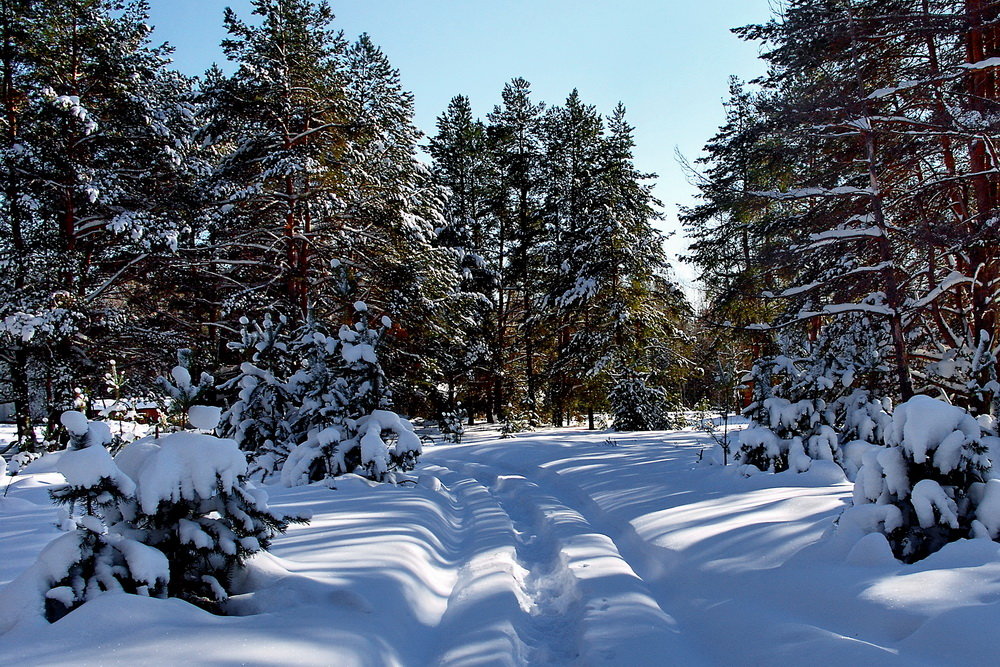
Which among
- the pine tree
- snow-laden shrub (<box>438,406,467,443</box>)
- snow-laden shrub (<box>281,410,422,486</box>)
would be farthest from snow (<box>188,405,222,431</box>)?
snow-laden shrub (<box>438,406,467,443</box>)

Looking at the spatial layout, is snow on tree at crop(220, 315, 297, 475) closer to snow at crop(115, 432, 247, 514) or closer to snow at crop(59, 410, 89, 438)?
snow at crop(115, 432, 247, 514)

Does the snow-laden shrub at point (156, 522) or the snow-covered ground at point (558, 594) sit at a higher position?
the snow-laden shrub at point (156, 522)

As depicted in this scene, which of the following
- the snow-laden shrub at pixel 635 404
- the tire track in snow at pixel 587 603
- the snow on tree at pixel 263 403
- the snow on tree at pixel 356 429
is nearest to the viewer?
the tire track in snow at pixel 587 603

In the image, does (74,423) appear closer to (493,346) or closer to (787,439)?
(787,439)

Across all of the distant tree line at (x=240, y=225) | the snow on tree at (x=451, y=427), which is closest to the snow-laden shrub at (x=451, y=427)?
the snow on tree at (x=451, y=427)

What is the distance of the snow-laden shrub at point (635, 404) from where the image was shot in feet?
66.6

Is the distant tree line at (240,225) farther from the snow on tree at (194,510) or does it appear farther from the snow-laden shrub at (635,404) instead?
the snow on tree at (194,510)

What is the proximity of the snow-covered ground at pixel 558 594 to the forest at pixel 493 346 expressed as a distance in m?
0.04

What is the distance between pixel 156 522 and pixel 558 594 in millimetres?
3170

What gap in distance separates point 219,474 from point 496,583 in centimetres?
256

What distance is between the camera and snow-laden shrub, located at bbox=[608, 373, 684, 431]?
20312 millimetres

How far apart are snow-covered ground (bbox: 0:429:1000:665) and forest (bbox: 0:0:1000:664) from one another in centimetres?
4

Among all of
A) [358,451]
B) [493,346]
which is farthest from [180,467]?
[493,346]

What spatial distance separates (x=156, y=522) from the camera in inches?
138
